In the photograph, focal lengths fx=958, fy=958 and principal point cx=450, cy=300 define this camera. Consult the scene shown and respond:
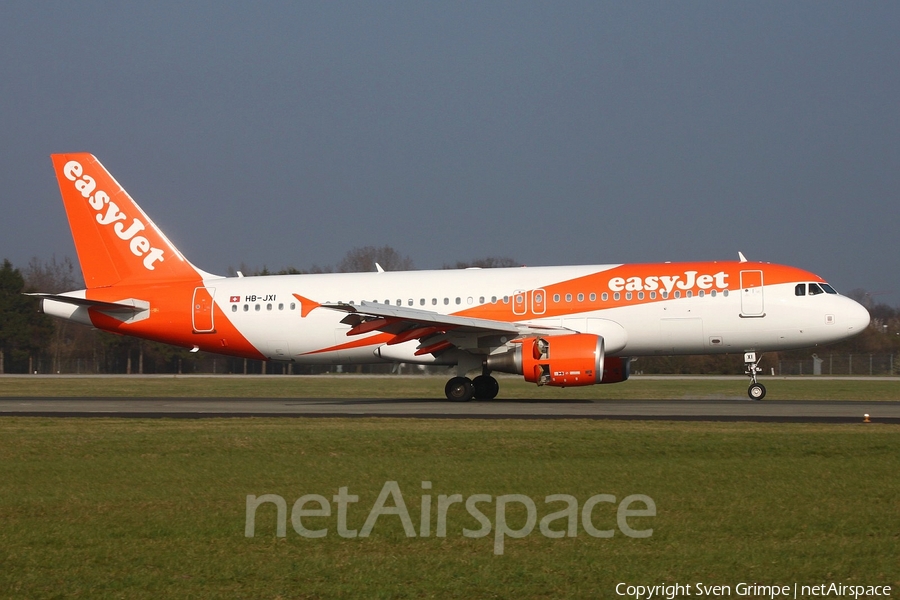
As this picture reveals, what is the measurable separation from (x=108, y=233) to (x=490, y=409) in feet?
48.8

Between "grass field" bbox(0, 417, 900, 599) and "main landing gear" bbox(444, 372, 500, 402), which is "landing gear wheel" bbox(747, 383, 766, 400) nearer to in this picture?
"main landing gear" bbox(444, 372, 500, 402)

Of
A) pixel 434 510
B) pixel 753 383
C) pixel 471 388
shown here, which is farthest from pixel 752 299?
pixel 434 510

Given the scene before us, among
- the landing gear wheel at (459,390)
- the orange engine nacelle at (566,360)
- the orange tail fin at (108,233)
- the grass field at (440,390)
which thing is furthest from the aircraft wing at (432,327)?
the orange tail fin at (108,233)

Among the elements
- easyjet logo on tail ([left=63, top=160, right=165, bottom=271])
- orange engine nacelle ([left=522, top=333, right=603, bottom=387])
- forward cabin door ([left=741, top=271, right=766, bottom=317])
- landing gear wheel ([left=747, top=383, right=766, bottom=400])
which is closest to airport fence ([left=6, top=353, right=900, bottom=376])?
easyjet logo on tail ([left=63, top=160, right=165, bottom=271])

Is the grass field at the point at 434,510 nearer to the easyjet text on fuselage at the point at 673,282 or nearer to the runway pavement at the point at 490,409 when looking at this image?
the runway pavement at the point at 490,409

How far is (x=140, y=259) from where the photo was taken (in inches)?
1208

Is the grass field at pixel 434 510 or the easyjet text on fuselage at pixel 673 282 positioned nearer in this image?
the grass field at pixel 434 510

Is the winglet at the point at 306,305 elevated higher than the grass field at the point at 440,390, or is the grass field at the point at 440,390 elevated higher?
the winglet at the point at 306,305

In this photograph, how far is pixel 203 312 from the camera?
97.5ft

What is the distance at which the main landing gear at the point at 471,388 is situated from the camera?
27250mm

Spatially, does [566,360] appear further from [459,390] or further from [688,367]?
[688,367]

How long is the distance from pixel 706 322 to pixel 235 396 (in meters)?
15.9

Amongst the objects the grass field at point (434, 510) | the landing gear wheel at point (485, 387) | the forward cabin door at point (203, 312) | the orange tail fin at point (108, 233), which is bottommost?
the grass field at point (434, 510)

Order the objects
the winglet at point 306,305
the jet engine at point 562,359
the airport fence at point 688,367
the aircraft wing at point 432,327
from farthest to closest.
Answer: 1. the airport fence at point 688,367
2. the winglet at point 306,305
3. the aircraft wing at point 432,327
4. the jet engine at point 562,359
